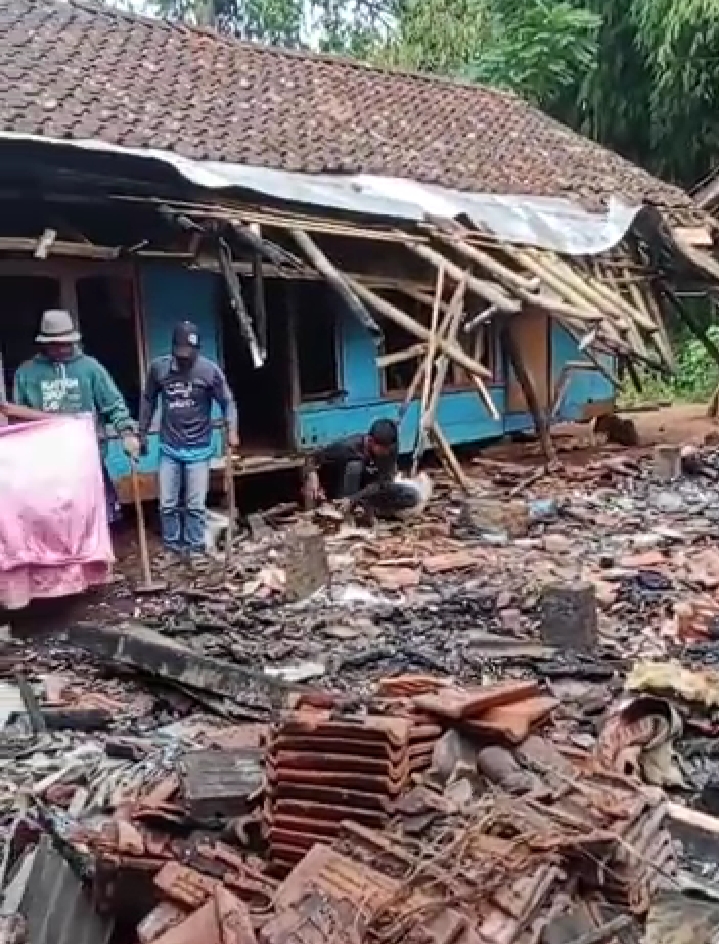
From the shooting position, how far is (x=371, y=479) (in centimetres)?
1130

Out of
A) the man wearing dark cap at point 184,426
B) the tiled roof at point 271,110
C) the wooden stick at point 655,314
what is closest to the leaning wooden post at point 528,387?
the wooden stick at point 655,314

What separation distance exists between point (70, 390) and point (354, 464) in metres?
3.67

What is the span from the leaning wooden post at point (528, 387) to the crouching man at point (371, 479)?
250 cm

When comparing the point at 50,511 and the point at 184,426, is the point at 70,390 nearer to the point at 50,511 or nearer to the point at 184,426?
the point at 184,426

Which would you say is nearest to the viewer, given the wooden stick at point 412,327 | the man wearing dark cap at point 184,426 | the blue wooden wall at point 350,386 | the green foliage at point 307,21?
the man wearing dark cap at point 184,426

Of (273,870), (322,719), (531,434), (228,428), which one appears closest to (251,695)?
(322,719)

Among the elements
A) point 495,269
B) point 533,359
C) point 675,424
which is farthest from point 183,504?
point 675,424

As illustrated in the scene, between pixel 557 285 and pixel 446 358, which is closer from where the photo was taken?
pixel 446 358

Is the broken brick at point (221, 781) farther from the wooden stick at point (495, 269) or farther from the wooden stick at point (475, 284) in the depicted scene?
the wooden stick at point (495, 269)

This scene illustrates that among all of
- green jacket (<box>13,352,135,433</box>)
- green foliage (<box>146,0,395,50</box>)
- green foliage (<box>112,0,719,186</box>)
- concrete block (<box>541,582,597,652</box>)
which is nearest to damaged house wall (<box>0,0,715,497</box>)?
green jacket (<box>13,352,135,433</box>)

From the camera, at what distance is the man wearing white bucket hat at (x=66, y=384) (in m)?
8.26

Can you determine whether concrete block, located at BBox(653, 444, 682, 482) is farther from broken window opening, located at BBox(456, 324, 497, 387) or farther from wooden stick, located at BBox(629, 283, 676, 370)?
broken window opening, located at BBox(456, 324, 497, 387)

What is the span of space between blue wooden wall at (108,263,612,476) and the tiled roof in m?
1.24

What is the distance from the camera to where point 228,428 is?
9.28 metres
